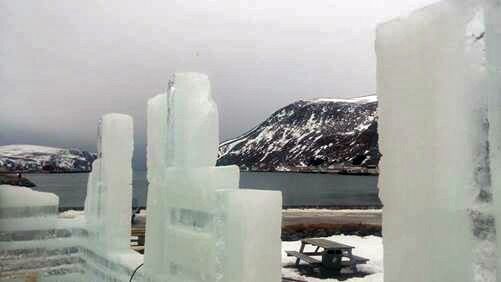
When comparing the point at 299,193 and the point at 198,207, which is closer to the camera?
the point at 198,207

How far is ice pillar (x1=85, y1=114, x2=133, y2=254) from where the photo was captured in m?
4.60

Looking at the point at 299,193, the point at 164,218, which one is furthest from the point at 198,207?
the point at 299,193

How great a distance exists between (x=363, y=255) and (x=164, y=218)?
801 centimetres

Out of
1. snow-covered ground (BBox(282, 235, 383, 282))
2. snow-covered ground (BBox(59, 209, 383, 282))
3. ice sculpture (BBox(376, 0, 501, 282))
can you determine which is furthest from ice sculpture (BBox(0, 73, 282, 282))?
snow-covered ground (BBox(282, 235, 383, 282))

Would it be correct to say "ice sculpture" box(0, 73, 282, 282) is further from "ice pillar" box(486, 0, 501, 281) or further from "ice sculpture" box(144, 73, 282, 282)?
"ice pillar" box(486, 0, 501, 281)

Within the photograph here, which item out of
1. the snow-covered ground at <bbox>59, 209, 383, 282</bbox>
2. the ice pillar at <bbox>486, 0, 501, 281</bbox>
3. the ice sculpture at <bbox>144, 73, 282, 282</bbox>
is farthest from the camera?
the snow-covered ground at <bbox>59, 209, 383, 282</bbox>

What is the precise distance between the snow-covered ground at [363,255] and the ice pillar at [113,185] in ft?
13.5

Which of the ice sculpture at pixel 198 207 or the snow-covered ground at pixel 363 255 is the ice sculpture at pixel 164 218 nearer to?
the ice sculpture at pixel 198 207

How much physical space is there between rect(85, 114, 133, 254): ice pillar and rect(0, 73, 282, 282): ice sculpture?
0.4 inches

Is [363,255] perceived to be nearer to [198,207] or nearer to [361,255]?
[361,255]

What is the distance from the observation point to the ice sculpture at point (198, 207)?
2.37 meters

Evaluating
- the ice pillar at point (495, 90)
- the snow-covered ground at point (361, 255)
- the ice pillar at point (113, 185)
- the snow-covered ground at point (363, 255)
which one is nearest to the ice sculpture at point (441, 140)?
the ice pillar at point (495, 90)

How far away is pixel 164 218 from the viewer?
3.20 metres

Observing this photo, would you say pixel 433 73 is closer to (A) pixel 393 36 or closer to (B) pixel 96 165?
(A) pixel 393 36
